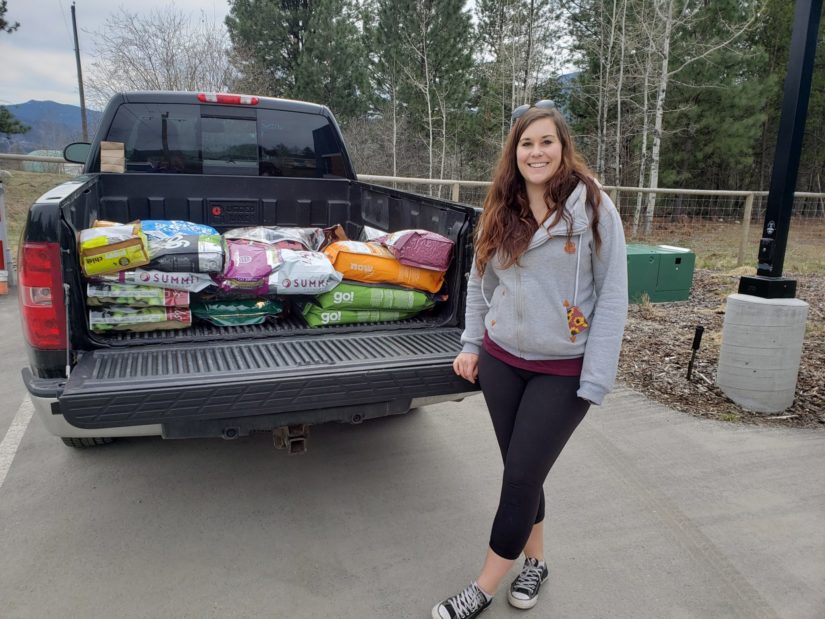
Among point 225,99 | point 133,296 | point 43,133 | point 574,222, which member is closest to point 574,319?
point 574,222

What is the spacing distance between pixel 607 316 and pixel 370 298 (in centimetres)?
140

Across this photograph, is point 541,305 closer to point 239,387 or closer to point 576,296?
point 576,296

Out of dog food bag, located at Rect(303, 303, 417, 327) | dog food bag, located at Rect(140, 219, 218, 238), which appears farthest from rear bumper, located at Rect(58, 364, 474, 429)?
dog food bag, located at Rect(140, 219, 218, 238)

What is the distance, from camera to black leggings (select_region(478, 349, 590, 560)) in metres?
2.00

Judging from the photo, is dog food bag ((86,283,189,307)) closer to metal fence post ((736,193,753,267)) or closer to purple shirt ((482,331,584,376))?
purple shirt ((482,331,584,376))

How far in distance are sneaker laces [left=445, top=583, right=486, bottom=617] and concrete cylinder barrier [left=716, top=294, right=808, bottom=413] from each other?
2.90m

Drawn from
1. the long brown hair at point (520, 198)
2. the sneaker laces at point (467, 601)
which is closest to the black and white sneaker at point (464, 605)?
the sneaker laces at point (467, 601)

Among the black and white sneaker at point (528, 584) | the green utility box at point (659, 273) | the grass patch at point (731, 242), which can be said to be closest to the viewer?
the black and white sneaker at point (528, 584)

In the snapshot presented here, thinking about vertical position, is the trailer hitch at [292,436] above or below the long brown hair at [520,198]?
below

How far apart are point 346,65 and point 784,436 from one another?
24.5 m

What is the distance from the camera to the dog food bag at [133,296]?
2566mm

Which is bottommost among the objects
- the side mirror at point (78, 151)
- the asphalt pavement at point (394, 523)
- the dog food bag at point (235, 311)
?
the asphalt pavement at point (394, 523)

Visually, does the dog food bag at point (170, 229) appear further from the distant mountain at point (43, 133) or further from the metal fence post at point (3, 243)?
the distant mountain at point (43, 133)

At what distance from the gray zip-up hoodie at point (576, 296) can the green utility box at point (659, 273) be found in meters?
5.33
